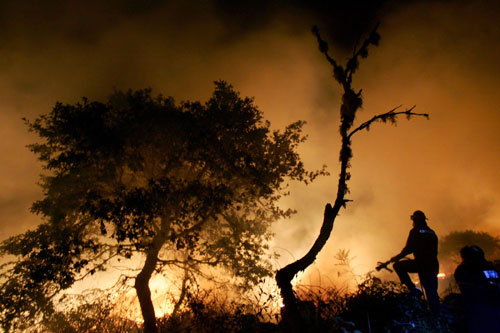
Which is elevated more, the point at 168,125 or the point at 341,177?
the point at 168,125

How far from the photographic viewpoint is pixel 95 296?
11805mm

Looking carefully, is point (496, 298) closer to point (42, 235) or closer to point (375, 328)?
point (375, 328)

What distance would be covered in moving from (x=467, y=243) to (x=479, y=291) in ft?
240

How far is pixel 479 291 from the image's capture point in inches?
200

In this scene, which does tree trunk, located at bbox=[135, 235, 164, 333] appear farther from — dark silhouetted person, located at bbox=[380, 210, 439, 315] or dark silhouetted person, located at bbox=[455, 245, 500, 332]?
dark silhouetted person, located at bbox=[455, 245, 500, 332]

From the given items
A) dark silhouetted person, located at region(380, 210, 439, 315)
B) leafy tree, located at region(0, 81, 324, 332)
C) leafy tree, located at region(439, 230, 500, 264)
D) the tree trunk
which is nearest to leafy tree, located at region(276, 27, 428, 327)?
dark silhouetted person, located at region(380, 210, 439, 315)

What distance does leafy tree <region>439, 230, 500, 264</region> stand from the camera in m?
55.8

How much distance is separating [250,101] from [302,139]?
3.01m

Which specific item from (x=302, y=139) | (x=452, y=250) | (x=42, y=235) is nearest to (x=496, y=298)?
(x=302, y=139)

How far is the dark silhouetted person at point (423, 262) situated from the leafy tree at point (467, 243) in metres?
63.7

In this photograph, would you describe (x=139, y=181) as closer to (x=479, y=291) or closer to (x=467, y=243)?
(x=479, y=291)

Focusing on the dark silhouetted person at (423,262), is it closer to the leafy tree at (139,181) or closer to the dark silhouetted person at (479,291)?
the dark silhouetted person at (479,291)

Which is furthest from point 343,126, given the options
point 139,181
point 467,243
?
point 467,243

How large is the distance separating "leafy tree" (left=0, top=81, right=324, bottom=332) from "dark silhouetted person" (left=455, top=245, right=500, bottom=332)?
6.69 m
